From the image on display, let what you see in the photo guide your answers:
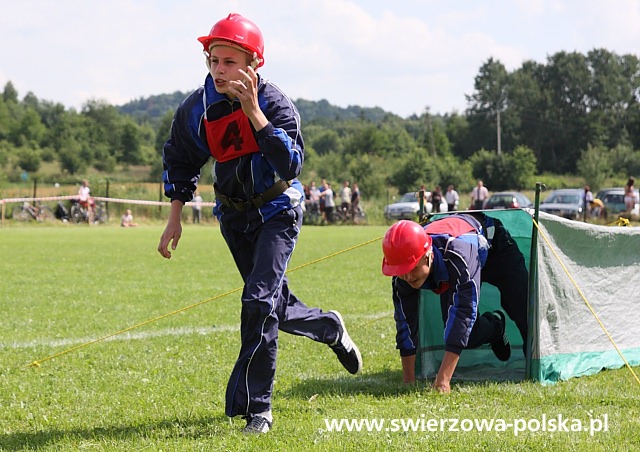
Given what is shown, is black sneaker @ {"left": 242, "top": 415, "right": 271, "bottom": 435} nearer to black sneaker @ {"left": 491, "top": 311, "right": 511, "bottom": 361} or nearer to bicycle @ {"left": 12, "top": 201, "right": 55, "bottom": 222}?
black sneaker @ {"left": 491, "top": 311, "right": 511, "bottom": 361}

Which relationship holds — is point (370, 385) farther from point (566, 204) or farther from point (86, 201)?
point (566, 204)

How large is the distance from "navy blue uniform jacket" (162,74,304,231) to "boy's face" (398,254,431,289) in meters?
0.98

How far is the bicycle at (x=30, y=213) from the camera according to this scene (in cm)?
3625

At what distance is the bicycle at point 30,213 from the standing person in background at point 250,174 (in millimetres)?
33626

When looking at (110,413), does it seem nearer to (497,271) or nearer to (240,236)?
(240,236)

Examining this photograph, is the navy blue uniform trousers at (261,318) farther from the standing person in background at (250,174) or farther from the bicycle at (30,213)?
the bicycle at (30,213)

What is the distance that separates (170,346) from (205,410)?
8.29 feet

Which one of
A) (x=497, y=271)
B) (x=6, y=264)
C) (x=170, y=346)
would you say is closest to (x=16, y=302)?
(x=170, y=346)

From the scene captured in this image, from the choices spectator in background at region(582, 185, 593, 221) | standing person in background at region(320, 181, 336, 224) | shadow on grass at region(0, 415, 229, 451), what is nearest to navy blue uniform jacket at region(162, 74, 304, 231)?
shadow on grass at region(0, 415, 229, 451)

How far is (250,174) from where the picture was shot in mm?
4453

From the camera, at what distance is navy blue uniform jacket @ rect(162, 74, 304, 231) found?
13.8 feet

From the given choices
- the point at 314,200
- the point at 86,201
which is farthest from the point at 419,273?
the point at 86,201

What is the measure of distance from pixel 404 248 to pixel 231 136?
136 centimetres

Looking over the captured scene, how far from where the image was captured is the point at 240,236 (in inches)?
185
